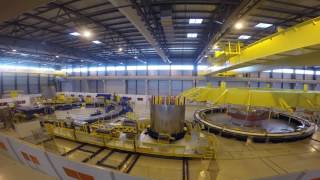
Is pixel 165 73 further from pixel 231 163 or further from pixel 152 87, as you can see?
pixel 231 163

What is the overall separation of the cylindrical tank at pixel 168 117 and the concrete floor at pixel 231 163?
5.48 ft

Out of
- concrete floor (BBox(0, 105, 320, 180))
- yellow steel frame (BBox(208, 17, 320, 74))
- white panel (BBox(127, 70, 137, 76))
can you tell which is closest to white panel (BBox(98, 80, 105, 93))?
white panel (BBox(127, 70, 137, 76))

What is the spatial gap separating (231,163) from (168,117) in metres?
3.48

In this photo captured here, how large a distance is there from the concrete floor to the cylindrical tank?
5.48ft

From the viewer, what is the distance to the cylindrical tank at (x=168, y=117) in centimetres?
858

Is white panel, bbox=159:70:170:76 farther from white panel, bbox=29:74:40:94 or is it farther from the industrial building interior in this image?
white panel, bbox=29:74:40:94

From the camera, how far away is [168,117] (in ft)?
28.1

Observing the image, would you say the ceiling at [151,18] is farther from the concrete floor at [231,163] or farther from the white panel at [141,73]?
the white panel at [141,73]

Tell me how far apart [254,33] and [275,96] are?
7468 millimetres

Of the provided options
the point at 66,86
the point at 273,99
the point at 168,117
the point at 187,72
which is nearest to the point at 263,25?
the point at 273,99

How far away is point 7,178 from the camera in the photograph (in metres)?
5.06

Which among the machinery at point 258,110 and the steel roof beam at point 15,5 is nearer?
the steel roof beam at point 15,5

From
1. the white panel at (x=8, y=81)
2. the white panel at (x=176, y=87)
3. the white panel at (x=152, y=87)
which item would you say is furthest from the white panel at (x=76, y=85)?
the white panel at (x=176, y=87)

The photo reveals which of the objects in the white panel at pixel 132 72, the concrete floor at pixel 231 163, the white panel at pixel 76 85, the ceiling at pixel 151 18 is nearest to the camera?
the concrete floor at pixel 231 163
